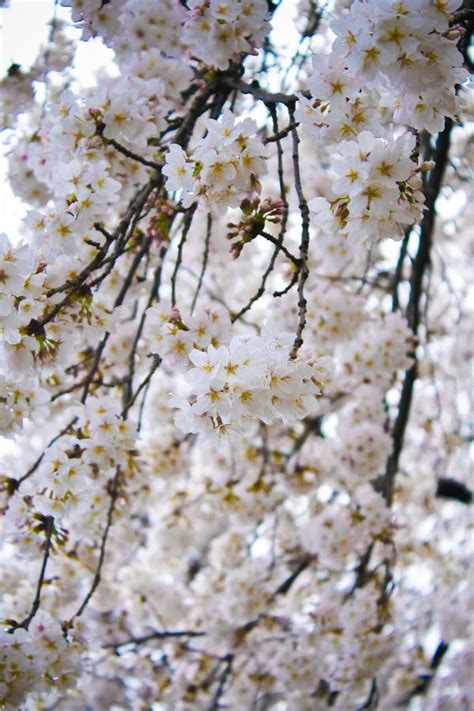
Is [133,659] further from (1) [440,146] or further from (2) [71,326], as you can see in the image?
(1) [440,146]

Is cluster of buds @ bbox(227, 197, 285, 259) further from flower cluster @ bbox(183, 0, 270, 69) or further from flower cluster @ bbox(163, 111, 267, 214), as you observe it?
flower cluster @ bbox(183, 0, 270, 69)

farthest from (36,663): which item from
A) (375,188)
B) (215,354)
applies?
(375,188)

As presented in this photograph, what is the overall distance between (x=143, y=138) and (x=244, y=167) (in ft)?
1.65

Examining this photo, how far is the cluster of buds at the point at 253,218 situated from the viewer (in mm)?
1376

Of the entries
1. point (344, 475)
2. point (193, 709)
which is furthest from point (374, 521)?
point (193, 709)

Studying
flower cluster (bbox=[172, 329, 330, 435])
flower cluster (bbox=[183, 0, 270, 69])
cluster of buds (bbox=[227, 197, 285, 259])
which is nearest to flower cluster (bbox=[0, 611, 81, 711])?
flower cluster (bbox=[172, 329, 330, 435])

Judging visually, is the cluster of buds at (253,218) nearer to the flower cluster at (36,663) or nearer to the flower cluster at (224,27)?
the flower cluster at (224,27)

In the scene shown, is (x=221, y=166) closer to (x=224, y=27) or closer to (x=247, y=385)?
(x=247, y=385)

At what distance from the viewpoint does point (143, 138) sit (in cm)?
177

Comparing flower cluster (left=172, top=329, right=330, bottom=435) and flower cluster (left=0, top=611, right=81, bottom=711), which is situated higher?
flower cluster (left=172, top=329, right=330, bottom=435)

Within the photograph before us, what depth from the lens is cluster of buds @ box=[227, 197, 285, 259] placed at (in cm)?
138

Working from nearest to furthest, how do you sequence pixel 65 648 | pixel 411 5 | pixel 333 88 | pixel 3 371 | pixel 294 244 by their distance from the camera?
pixel 411 5, pixel 333 88, pixel 3 371, pixel 65 648, pixel 294 244

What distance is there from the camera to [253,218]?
4.55ft

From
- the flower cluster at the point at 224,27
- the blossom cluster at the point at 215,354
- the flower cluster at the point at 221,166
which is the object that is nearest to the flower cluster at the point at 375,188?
the blossom cluster at the point at 215,354
